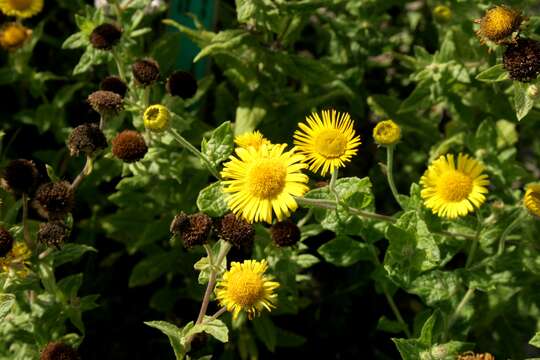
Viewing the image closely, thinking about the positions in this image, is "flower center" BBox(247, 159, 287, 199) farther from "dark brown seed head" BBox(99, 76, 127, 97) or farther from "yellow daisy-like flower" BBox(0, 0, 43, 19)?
"yellow daisy-like flower" BBox(0, 0, 43, 19)

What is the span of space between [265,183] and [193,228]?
21 centimetres

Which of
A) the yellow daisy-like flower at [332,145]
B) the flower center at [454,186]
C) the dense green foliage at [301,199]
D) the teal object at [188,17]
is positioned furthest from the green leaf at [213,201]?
the teal object at [188,17]

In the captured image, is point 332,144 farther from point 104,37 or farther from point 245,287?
point 104,37

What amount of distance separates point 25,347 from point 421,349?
3.89 feet

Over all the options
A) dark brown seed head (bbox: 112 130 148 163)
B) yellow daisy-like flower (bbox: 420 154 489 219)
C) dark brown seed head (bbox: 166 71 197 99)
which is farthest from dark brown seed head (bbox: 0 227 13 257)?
yellow daisy-like flower (bbox: 420 154 489 219)

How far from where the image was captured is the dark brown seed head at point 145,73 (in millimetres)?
2043

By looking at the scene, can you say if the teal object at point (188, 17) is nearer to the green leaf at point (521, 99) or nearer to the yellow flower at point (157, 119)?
the yellow flower at point (157, 119)

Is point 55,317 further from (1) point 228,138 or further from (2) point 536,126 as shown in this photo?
(2) point 536,126

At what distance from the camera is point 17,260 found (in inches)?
73.0

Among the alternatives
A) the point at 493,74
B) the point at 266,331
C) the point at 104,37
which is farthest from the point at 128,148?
the point at 493,74

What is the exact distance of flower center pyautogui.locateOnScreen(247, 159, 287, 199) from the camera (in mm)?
1608

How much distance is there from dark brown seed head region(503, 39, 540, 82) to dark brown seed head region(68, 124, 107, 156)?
3.80 feet

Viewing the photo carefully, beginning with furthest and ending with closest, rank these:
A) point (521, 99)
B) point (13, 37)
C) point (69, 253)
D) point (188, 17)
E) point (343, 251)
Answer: point (188, 17), point (13, 37), point (343, 251), point (69, 253), point (521, 99)

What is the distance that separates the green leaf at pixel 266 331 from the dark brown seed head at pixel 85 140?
85 centimetres
